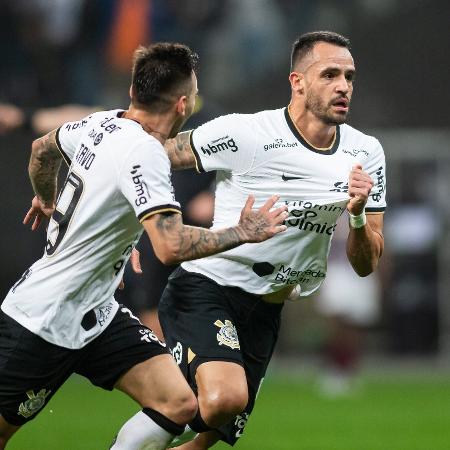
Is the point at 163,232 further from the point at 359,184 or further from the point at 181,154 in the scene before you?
the point at 181,154

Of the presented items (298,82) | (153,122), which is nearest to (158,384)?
(153,122)

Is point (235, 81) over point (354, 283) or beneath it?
over

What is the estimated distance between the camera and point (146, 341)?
21.3 ft

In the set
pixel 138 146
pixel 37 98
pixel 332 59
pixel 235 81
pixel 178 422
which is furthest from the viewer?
pixel 235 81

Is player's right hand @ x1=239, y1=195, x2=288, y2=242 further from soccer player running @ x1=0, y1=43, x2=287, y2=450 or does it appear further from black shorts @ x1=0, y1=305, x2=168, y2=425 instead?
black shorts @ x1=0, y1=305, x2=168, y2=425

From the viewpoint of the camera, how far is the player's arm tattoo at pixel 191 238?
5.75 meters

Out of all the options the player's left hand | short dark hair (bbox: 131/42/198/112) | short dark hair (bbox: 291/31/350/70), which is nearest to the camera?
short dark hair (bbox: 131/42/198/112)

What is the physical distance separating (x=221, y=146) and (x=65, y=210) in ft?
4.56

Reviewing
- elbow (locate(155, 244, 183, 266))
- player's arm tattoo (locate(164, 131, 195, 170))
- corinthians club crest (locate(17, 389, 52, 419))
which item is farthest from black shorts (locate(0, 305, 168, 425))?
player's arm tattoo (locate(164, 131, 195, 170))

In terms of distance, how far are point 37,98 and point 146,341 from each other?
1000 cm

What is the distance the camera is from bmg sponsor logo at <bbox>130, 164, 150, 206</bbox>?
18.9ft

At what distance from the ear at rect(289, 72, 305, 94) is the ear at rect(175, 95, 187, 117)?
1.58 m

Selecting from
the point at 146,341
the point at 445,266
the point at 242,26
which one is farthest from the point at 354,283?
the point at 146,341

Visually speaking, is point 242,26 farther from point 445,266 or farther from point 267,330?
point 267,330
